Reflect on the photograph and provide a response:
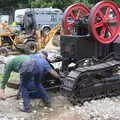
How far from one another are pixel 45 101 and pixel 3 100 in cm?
101

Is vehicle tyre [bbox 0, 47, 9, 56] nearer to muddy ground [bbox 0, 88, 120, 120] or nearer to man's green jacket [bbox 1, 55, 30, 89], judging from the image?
muddy ground [bbox 0, 88, 120, 120]

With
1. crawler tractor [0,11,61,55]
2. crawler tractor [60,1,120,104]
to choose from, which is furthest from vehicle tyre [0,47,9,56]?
crawler tractor [60,1,120,104]

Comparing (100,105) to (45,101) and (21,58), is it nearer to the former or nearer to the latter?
(45,101)

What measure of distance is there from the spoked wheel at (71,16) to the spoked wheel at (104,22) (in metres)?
0.92

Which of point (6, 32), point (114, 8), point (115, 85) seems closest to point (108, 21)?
point (114, 8)

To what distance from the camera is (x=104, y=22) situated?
11.2m

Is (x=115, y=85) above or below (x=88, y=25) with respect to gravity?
below

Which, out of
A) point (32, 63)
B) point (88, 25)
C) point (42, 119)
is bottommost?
point (42, 119)

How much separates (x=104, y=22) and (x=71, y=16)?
4.68ft

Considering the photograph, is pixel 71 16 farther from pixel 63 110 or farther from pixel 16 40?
pixel 16 40

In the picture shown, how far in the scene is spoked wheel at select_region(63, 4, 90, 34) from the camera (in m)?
12.3

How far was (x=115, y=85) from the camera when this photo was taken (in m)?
11.2

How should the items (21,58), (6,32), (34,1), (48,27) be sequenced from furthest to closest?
(34,1) < (48,27) < (6,32) < (21,58)

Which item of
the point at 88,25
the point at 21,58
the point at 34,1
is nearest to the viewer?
the point at 21,58
